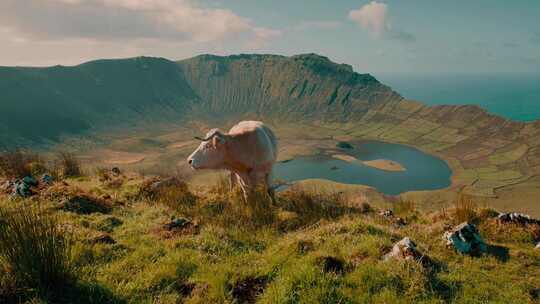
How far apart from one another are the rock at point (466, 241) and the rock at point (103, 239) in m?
7.24

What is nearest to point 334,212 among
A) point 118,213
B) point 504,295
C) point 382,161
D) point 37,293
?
point 504,295

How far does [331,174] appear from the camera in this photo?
518 ft

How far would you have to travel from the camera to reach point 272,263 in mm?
6066

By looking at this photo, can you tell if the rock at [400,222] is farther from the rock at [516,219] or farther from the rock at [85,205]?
the rock at [85,205]

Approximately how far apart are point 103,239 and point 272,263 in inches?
149

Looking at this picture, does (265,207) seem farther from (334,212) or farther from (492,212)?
(492,212)

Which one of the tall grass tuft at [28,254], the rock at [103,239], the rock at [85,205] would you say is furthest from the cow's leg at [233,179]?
the tall grass tuft at [28,254]

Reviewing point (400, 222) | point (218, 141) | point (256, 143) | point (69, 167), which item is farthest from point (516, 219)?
point (69, 167)

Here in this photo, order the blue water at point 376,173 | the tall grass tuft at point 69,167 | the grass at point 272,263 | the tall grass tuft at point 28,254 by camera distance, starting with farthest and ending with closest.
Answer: the blue water at point 376,173
the tall grass tuft at point 69,167
the grass at point 272,263
the tall grass tuft at point 28,254

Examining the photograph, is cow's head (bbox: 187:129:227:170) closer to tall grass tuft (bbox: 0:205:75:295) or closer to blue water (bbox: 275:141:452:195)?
tall grass tuft (bbox: 0:205:75:295)

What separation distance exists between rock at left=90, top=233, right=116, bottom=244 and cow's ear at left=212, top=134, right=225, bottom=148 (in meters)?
5.99

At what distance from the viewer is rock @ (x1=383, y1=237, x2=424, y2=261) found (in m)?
6.05

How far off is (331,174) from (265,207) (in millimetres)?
150597

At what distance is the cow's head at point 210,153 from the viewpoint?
1280cm
